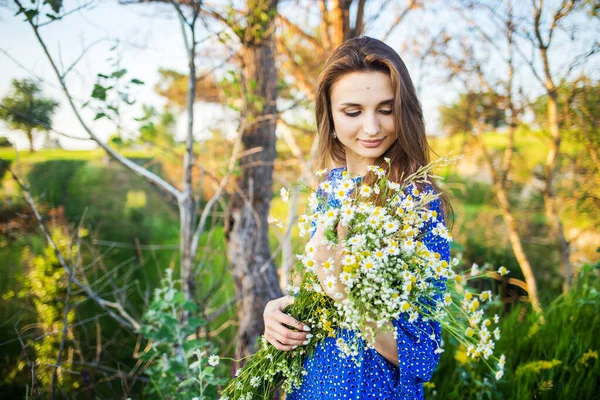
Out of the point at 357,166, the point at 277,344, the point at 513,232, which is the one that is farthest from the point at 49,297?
the point at 513,232

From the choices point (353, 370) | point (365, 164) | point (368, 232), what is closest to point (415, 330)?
point (353, 370)

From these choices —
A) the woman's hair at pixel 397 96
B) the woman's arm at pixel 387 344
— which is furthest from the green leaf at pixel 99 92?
the woman's arm at pixel 387 344

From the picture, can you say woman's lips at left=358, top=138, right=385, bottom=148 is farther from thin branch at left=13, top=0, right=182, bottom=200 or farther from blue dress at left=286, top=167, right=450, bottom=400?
thin branch at left=13, top=0, right=182, bottom=200

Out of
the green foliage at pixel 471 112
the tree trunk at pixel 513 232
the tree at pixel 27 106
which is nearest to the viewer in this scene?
the tree at pixel 27 106

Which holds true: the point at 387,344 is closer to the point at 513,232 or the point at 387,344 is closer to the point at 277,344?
the point at 277,344

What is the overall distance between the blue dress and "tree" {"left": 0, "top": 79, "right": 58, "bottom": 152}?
6.58 feet

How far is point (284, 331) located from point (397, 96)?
906 millimetres

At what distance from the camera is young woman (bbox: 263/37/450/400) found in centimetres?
118

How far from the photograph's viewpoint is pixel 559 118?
11.0 ft

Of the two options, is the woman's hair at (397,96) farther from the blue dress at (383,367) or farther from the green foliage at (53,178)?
the green foliage at (53,178)

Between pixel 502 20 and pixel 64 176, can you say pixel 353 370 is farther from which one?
Result: pixel 64 176

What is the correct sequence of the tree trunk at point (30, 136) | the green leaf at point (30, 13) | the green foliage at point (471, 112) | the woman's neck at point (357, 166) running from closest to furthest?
1. the woman's neck at point (357, 166)
2. the green leaf at point (30, 13)
3. the tree trunk at point (30, 136)
4. the green foliage at point (471, 112)

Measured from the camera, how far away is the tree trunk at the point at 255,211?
125 inches

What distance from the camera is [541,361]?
1.94 meters
